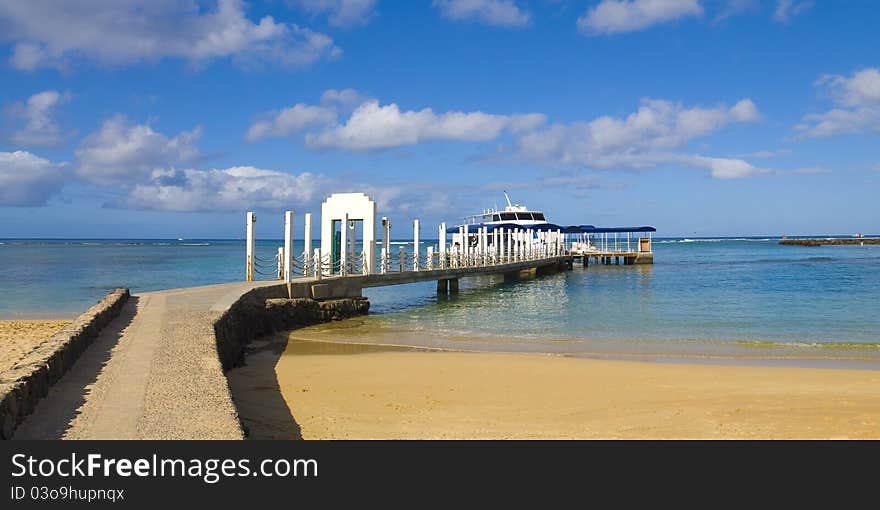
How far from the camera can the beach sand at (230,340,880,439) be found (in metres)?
7.28

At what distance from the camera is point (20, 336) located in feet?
44.3

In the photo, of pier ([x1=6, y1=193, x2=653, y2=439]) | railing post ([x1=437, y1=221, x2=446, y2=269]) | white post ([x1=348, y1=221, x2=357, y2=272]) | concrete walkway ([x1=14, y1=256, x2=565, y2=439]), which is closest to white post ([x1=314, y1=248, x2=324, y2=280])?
pier ([x1=6, y1=193, x2=653, y2=439])

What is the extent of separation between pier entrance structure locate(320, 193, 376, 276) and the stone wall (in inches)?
441

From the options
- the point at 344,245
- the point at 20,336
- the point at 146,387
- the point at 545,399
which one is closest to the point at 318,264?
the point at 344,245

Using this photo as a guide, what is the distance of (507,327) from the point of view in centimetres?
1805

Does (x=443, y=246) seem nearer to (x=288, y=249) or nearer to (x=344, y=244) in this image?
(x=344, y=244)

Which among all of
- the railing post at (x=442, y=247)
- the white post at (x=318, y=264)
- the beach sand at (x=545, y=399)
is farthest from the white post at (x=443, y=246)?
the beach sand at (x=545, y=399)

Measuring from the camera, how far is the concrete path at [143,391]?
Answer: 17.8 feet

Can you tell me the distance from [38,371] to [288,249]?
36.4 ft

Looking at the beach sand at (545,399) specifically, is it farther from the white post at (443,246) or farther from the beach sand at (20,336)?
the white post at (443,246)

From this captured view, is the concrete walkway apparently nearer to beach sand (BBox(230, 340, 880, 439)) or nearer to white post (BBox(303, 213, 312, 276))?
beach sand (BBox(230, 340, 880, 439))

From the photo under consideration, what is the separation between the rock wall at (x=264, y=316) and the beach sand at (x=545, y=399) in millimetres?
506
